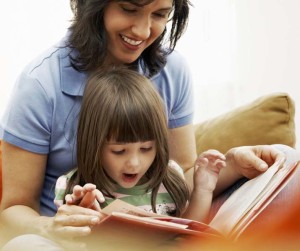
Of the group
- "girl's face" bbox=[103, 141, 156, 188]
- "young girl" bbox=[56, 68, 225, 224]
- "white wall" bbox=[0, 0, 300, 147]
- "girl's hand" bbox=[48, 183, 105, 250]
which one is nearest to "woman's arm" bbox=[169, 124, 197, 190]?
"young girl" bbox=[56, 68, 225, 224]

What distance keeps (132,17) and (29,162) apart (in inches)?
15.4

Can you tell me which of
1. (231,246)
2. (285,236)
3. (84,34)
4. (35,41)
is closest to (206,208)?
(285,236)

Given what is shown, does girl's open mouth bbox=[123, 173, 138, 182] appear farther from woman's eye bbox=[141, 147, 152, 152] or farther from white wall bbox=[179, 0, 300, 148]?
white wall bbox=[179, 0, 300, 148]

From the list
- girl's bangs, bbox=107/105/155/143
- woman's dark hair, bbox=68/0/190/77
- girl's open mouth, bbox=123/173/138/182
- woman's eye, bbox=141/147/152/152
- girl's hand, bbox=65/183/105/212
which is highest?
woman's dark hair, bbox=68/0/190/77

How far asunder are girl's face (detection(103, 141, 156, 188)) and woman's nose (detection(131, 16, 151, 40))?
24 centimetres

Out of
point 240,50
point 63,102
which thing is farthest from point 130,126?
point 240,50

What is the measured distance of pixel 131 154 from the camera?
4.85 ft

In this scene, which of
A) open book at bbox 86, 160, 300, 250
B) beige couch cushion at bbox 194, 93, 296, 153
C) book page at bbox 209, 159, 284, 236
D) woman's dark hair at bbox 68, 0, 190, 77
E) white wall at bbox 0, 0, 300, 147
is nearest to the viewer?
open book at bbox 86, 160, 300, 250

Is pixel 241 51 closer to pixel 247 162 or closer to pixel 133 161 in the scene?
pixel 247 162

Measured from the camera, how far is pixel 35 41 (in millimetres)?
2838

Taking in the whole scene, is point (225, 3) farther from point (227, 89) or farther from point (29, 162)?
point (29, 162)

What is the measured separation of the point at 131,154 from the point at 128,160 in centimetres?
1

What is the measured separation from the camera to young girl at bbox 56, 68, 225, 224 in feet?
4.87

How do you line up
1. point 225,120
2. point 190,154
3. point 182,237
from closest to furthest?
point 182,237 → point 190,154 → point 225,120
